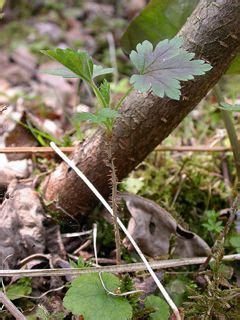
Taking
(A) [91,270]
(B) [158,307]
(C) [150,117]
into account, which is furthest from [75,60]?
(B) [158,307]

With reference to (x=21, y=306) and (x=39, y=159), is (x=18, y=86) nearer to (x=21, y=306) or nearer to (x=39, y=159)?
(x=39, y=159)

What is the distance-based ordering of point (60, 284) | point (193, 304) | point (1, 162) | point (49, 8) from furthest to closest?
point (49, 8) → point (1, 162) → point (60, 284) → point (193, 304)

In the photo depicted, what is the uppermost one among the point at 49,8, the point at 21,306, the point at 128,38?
the point at 49,8

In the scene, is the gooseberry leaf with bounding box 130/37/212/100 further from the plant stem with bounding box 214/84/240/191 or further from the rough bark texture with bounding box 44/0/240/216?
the plant stem with bounding box 214/84/240/191

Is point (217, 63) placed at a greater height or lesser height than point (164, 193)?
greater

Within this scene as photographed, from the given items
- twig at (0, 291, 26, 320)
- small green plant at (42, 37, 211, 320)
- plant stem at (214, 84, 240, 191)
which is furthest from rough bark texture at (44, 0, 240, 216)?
twig at (0, 291, 26, 320)

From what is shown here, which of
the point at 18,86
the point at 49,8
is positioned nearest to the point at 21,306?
the point at 18,86

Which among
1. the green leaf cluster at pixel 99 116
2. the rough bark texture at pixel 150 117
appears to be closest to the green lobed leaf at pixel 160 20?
the rough bark texture at pixel 150 117
